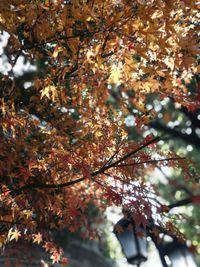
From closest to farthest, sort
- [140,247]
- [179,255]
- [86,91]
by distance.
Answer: [179,255], [140,247], [86,91]

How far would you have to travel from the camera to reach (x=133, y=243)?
16.0 ft

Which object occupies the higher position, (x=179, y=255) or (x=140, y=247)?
→ (x=140, y=247)

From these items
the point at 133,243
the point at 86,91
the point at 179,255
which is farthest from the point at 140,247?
the point at 86,91

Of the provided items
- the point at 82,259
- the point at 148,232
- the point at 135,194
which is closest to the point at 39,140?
the point at 135,194

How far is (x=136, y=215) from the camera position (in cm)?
505

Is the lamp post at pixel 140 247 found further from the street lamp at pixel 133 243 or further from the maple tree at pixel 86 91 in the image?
the maple tree at pixel 86 91

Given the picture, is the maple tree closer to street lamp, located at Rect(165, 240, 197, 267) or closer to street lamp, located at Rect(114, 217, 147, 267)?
street lamp, located at Rect(114, 217, 147, 267)

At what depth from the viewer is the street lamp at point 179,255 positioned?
4602 millimetres

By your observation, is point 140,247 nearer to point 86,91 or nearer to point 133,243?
point 133,243

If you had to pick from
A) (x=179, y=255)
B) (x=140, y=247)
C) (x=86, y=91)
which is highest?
(x=86, y=91)

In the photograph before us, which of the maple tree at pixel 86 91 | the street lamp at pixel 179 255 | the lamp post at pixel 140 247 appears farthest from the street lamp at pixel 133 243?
the street lamp at pixel 179 255

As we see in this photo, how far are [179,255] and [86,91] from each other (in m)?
3.70

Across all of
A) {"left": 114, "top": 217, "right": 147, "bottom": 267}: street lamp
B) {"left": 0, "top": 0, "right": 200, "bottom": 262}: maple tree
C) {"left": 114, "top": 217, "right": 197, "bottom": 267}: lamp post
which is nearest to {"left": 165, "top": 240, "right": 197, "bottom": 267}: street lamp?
{"left": 114, "top": 217, "right": 197, "bottom": 267}: lamp post

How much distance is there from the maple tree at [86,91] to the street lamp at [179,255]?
524mm
